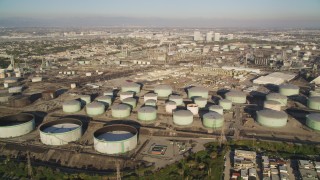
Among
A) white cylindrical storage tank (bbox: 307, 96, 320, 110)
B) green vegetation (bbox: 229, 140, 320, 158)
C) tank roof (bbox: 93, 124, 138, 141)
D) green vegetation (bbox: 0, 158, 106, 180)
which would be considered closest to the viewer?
green vegetation (bbox: 0, 158, 106, 180)

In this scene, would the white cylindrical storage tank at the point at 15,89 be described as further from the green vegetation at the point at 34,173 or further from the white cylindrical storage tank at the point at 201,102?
the white cylindrical storage tank at the point at 201,102

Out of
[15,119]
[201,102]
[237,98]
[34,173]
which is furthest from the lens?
[237,98]

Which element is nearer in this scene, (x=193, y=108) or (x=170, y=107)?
(x=193, y=108)

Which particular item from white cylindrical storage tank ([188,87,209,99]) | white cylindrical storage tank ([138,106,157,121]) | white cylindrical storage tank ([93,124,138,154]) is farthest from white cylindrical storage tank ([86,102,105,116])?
white cylindrical storage tank ([188,87,209,99])

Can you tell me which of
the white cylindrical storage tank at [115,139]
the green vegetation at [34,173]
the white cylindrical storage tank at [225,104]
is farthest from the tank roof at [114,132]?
the white cylindrical storage tank at [225,104]

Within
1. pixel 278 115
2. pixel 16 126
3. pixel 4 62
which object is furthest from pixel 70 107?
pixel 4 62

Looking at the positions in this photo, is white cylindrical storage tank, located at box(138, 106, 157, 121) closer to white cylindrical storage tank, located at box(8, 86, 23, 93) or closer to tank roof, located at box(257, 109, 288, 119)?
tank roof, located at box(257, 109, 288, 119)

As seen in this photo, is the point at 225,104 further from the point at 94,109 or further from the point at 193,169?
the point at 94,109
